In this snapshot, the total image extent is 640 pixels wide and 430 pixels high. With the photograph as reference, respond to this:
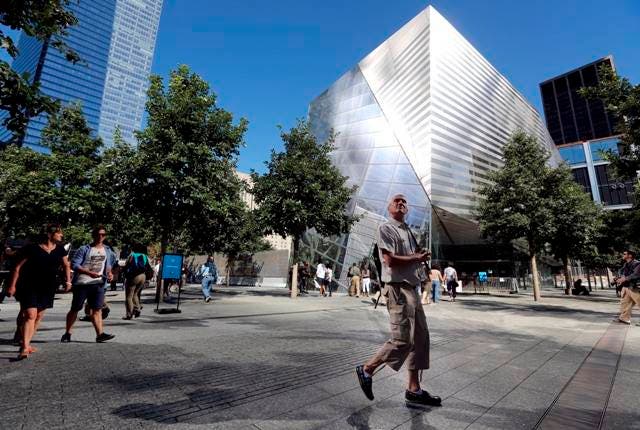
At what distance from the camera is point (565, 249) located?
1028 inches

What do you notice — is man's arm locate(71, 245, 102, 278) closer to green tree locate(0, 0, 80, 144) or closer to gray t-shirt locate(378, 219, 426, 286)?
green tree locate(0, 0, 80, 144)

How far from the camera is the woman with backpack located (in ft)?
28.0

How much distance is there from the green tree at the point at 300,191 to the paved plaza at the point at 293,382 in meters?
10.6

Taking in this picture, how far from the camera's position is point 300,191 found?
57.4 feet

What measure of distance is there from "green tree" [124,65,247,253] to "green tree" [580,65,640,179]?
522 inches

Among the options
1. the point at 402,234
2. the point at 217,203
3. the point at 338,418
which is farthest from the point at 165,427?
the point at 217,203

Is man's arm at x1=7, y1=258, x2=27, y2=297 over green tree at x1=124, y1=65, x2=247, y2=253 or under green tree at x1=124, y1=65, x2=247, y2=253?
under

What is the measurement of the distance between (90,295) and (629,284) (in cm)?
1272

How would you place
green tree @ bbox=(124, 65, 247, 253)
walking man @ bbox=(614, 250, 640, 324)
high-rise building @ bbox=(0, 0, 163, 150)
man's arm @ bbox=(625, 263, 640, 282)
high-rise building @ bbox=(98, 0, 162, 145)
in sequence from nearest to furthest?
1. man's arm @ bbox=(625, 263, 640, 282)
2. walking man @ bbox=(614, 250, 640, 324)
3. green tree @ bbox=(124, 65, 247, 253)
4. high-rise building @ bbox=(0, 0, 163, 150)
5. high-rise building @ bbox=(98, 0, 162, 145)

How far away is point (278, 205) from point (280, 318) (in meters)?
8.72

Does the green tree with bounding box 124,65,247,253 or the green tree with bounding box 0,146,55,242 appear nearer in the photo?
the green tree with bounding box 124,65,247,253

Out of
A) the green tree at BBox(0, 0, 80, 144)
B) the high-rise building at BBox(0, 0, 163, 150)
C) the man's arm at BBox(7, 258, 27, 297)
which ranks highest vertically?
the high-rise building at BBox(0, 0, 163, 150)

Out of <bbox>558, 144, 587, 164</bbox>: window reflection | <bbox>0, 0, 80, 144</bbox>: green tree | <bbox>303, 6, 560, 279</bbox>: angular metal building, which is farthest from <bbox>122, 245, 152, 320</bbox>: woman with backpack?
<bbox>558, 144, 587, 164</bbox>: window reflection

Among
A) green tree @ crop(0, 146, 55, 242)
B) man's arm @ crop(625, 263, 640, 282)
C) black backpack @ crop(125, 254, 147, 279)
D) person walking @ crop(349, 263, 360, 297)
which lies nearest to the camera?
black backpack @ crop(125, 254, 147, 279)
